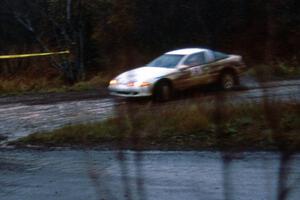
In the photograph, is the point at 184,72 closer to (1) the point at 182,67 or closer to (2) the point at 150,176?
(1) the point at 182,67

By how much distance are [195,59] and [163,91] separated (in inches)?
67.7

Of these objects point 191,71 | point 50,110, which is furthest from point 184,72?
point 50,110

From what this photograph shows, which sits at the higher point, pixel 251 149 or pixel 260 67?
pixel 260 67

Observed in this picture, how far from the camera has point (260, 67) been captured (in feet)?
7.83

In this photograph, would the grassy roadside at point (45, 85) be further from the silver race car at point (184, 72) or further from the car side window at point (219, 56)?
the car side window at point (219, 56)

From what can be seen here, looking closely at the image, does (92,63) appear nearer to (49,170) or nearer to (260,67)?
(49,170)

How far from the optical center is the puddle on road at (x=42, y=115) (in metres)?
14.4

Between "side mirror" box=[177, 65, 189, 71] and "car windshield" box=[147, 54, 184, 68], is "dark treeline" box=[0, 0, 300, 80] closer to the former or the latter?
"car windshield" box=[147, 54, 184, 68]

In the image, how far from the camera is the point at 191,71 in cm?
1888

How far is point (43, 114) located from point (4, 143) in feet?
13.1

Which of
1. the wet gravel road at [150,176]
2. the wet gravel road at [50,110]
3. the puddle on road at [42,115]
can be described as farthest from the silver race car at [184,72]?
the wet gravel road at [150,176]

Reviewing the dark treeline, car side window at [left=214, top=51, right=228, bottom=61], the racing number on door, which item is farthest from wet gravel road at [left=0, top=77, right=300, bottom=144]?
the dark treeline

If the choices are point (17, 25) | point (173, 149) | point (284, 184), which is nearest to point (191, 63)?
point (173, 149)

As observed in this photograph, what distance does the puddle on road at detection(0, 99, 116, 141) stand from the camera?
14430 mm
